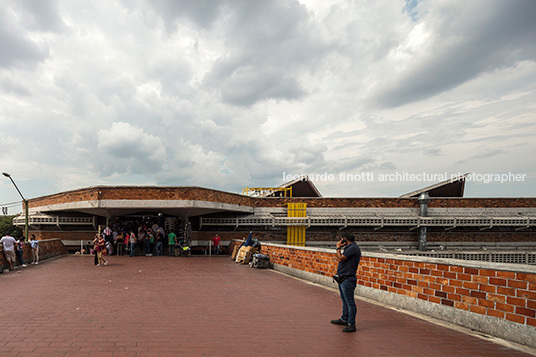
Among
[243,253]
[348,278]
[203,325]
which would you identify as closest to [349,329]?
[348,278]

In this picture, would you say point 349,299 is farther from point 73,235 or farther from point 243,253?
point 73,235

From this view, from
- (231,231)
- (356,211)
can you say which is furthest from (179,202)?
(356,211)

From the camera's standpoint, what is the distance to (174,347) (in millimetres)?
4391

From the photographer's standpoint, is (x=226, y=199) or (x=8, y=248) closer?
(x=8, y=248)

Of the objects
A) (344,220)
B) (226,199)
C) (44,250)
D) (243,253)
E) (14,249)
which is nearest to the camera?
(14,249)

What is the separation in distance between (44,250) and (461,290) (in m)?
18.7

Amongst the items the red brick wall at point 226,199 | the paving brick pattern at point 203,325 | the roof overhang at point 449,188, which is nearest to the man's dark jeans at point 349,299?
the paving brick pattern at point 203,325

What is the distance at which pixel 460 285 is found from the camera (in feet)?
18.1

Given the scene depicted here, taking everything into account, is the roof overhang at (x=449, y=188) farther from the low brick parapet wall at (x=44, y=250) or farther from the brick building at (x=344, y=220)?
the low brick parapet wall at (x=44, y=250)

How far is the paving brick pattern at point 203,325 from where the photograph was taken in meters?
4.36

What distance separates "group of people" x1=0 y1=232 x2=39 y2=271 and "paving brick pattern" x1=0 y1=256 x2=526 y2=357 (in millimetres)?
3890

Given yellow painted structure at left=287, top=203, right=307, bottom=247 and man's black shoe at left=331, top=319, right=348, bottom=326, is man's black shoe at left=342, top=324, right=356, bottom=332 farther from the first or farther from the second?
yellow painted structure at left=287, top=203, right=307, bottom=247

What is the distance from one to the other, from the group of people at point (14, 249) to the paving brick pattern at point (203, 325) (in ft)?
12.8

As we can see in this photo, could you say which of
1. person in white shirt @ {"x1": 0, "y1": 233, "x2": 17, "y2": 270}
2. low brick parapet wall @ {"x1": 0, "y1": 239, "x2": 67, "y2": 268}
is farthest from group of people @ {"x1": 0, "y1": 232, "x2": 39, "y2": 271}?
low brick parapet wall @ {"x1": 0, "y1": 239, "x2": 67, "y2": 268}
